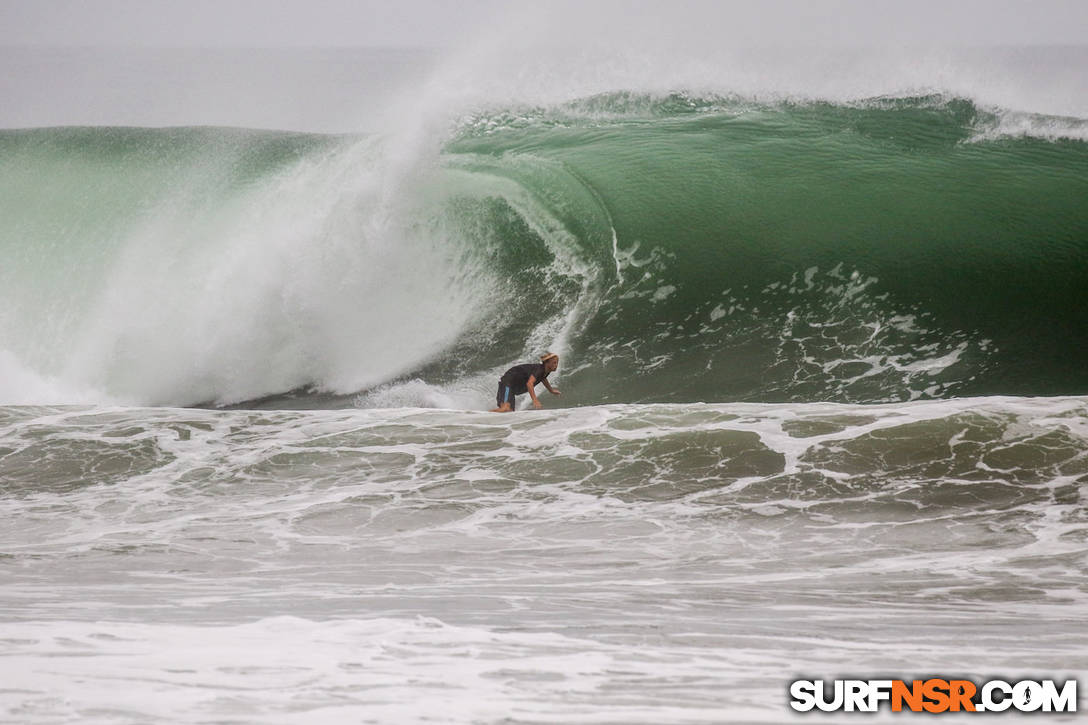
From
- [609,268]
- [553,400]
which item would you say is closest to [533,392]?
[553,400]

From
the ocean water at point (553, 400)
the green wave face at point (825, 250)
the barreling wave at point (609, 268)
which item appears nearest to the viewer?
the ocean water at point (553, 400)

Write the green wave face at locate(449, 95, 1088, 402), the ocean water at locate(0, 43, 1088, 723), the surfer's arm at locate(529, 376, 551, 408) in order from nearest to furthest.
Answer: the ocean water at locate(0, 43, 1088, 723) → the surfer's arm at locate(529, 376, 551, 408) → the green wave face at locate(449, 95, 1088, 402)

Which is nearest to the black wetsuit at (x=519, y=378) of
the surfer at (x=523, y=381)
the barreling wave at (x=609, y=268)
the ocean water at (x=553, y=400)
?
the surfer at (x=523, y=381)

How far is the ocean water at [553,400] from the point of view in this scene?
8.04 ft

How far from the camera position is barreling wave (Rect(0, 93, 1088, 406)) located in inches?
263

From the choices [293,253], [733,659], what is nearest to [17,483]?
[293,253]

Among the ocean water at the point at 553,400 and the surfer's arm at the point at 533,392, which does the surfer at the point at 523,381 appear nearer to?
the surfer's arm at the point at 533,392

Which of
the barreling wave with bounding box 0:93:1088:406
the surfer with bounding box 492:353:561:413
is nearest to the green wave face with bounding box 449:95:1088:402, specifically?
the barreling wave with bounding box 0:93:1088:406

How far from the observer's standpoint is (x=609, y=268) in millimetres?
7586

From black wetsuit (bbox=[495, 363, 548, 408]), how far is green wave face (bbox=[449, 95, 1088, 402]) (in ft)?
1.82

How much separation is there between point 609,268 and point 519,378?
1776 mm

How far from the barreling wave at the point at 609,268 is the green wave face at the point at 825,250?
0.02 metres

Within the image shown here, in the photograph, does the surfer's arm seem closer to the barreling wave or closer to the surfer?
the surfer

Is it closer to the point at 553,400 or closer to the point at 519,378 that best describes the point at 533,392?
the point at 519,378
